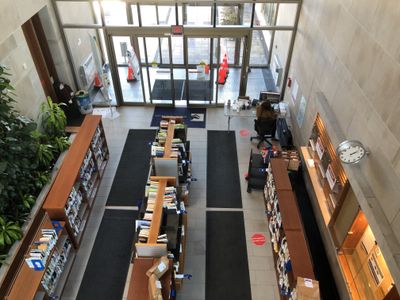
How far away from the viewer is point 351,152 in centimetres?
448

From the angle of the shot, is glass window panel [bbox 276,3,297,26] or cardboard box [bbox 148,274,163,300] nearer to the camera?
cardboard box [bbox 148,274,163,300]

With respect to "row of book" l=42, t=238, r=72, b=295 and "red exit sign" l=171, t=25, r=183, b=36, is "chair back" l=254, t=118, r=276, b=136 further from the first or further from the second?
"row of book" l=42, t=238, r=72, b=295

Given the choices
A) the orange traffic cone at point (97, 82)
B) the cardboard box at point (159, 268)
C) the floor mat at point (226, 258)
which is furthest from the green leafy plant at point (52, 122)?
the cardboard box at point (159, 268)

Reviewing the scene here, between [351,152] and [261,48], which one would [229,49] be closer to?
[261,48]

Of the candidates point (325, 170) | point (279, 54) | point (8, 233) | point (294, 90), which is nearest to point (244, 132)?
point (294, 90)

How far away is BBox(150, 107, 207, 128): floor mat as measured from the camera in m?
9.53

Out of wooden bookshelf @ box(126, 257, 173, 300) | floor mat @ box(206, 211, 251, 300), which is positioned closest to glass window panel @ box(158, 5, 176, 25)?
floor mat @ box(206, 211, 251, 300)

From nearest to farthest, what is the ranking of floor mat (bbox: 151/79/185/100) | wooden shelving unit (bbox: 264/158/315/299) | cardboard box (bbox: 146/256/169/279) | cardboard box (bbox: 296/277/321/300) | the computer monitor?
cardboard box (bbox: 296/277/321/300)
cardboard box (bbox: 146/256/169/279)
wooden shelving unit (bbox: 264/158/315/299)
the computer monitor
floor mat (bbox: 151/79/185/100)

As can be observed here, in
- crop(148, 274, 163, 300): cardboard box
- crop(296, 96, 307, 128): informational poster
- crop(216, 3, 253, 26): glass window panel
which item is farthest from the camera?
crop(216, 3, 253, 26): glass window panel

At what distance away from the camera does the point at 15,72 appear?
681cm

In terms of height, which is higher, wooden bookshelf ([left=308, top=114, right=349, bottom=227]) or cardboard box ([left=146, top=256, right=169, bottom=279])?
wooden bookshelf ([left=308, top=114, right=349, bottom=227])

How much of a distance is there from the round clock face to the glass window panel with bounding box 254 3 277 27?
7.79 m

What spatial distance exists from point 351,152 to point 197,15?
27.5 feet

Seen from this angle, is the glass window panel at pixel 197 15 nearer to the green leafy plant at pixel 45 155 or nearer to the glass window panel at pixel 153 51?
the glass window panel at pixel 153 51
